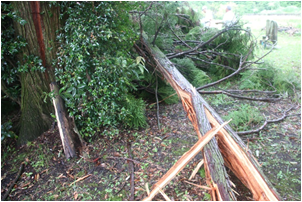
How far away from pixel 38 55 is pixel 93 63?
92cm

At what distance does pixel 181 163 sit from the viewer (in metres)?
2.11

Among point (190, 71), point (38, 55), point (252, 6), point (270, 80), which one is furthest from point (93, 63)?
point (252, 6)

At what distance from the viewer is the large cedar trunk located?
287 centimetres

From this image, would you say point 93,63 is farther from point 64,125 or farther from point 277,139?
point 277,139

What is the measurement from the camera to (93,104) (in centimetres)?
290

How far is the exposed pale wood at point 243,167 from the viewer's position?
193 cm

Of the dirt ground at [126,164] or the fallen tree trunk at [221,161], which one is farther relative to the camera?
the dirt ground at [126,164]

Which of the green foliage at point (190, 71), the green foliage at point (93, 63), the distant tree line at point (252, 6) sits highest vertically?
the distant tree line at point (252, 6)

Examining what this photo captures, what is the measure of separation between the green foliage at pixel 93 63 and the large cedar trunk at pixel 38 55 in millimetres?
214

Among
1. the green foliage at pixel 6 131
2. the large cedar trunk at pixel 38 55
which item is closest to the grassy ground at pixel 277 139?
the large cedar trunk at pixel 38 55

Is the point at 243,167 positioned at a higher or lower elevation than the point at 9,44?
lower

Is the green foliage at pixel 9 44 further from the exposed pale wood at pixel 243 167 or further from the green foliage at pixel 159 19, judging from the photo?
the exposed pale wood at pixel 243 167

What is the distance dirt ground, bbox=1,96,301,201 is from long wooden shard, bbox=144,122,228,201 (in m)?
0.42

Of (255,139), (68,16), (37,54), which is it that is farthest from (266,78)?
(37,54)
